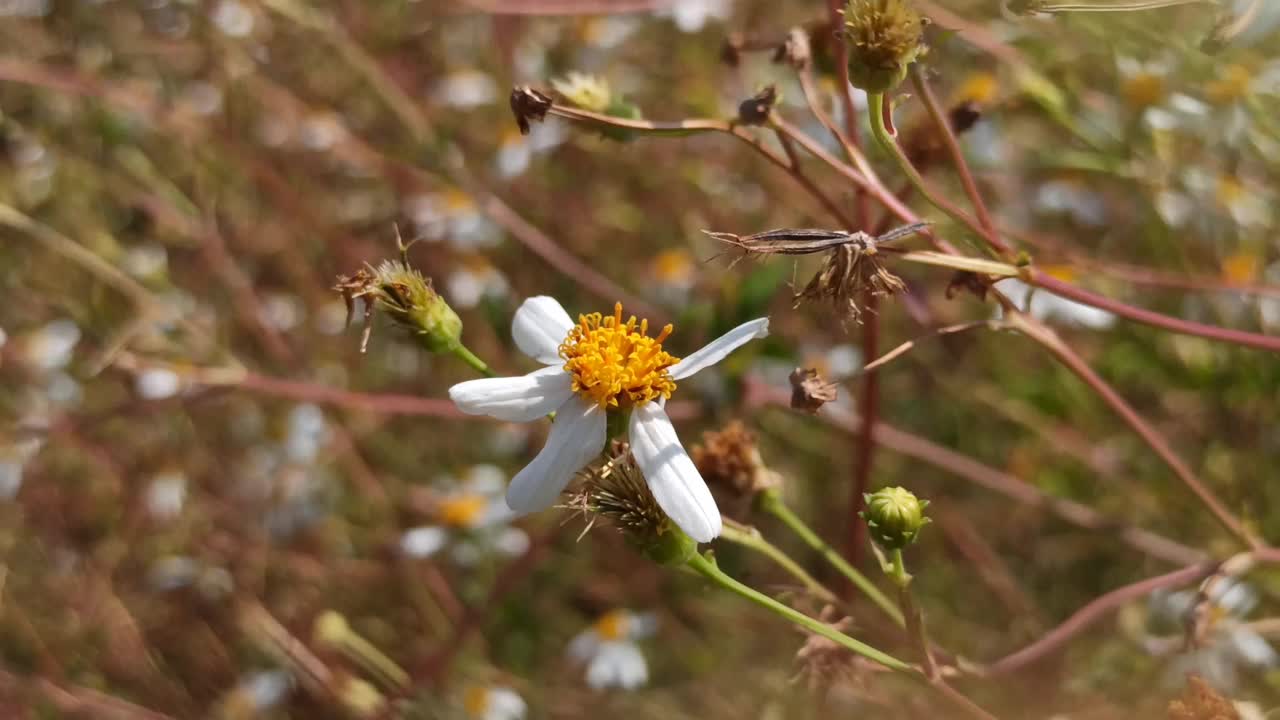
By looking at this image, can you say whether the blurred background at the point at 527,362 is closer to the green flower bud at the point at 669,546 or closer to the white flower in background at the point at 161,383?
the white flower in background at the point at 161,383

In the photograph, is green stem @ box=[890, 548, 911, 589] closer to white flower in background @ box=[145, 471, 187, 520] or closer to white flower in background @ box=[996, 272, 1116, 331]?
white flower in background @ box=[996, 272, 1116, 331]

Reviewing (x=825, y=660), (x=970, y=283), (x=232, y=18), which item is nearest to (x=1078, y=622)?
(x=825, y=660)

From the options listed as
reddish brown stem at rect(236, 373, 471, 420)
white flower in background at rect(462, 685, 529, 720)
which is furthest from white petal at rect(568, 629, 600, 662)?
reddish brown stem at rect(236, 373, 471, 420)

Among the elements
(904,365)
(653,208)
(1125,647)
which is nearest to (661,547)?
(1125,647)

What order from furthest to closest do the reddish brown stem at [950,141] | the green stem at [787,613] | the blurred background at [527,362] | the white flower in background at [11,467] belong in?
1. the white flower in background at [11,467]
2. the blurred background at [527,362]
3. the reddish brown stem at [950,141]
4. the green stem at [787,613]

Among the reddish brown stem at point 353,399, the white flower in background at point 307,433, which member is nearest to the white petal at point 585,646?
the reddish brown stem at point 353,399

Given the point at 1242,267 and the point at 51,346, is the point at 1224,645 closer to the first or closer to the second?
the point at 1242,267

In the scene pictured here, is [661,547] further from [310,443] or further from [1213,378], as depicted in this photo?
[310,443]
